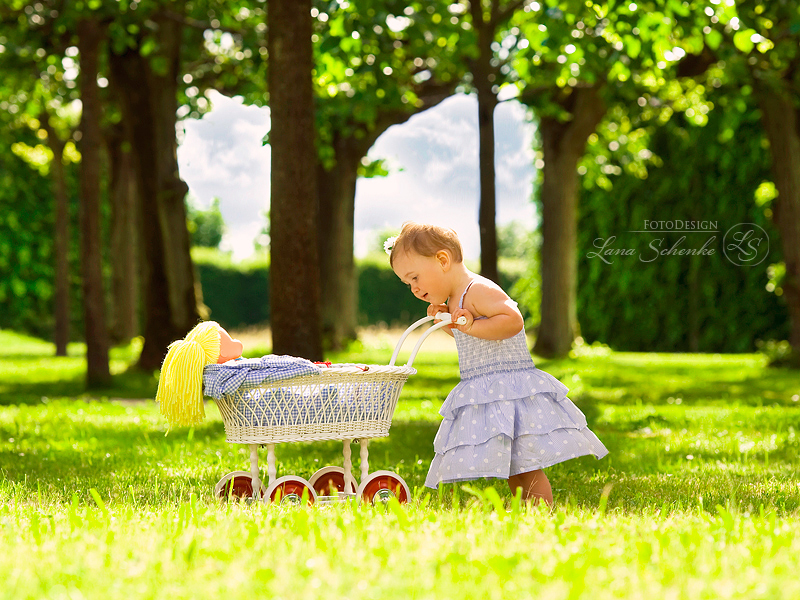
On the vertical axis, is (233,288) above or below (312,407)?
above

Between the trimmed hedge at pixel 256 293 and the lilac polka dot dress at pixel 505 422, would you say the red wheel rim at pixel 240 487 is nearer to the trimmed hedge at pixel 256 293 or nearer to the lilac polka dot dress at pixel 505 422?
the lilac polka dot dress at pixel 505 422

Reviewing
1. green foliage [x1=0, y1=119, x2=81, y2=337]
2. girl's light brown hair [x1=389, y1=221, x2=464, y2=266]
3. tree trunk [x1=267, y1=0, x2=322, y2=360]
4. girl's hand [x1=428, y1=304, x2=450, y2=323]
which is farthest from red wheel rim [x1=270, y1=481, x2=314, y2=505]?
green foliage [x1=0, y1=119, x2=81, y2=337]

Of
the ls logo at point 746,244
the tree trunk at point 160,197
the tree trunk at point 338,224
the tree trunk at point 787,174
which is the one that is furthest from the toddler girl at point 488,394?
the ls logo at point 746,244

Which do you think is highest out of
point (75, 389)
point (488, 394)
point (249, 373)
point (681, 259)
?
point (681, 259)

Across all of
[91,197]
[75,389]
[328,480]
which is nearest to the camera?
[328,480]

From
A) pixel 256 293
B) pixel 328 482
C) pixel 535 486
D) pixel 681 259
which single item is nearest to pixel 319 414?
pixel 328 482

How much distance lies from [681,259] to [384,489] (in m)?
14.8

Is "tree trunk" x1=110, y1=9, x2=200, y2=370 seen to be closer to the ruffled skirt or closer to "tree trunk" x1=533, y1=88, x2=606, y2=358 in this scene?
"tree trunk" x1=533, y1=88, x2=606, y2=358

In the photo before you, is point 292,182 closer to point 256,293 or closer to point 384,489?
point 384,489

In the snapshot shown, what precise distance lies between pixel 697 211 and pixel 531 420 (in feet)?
47.3

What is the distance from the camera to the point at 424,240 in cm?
370

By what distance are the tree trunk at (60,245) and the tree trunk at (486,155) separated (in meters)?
9.18

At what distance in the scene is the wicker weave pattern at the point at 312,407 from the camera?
3648 mm

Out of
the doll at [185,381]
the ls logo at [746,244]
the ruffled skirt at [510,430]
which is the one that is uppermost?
the ls logo at [746,244]
